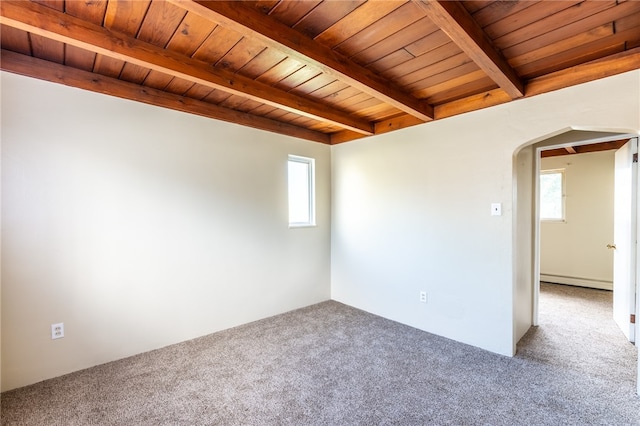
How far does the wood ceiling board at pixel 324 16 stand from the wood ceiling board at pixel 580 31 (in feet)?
3.86

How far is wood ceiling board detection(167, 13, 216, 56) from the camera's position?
1.67 m

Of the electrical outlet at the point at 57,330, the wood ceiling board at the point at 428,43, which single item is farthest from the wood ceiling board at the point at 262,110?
the electrical outlet at the point at 57,330

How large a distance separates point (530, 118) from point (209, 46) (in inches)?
102

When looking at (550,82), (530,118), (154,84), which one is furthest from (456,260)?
(154,84)

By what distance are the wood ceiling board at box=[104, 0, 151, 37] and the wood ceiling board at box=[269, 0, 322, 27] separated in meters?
0.68

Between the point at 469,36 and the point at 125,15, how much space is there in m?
1.96

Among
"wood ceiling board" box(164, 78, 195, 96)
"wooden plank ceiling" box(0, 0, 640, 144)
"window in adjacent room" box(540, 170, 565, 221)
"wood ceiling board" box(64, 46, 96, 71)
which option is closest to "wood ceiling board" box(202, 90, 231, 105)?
"wooden plank ceiling" box(0, 0, 640, 144)

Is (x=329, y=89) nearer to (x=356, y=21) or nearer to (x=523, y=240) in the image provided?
(x=356, y=21)

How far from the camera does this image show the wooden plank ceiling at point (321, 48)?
1.54 metres

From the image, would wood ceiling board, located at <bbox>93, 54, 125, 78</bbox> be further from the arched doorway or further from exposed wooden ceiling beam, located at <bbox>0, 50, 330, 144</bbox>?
the arched doorway

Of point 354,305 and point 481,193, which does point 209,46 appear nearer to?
point 481,193

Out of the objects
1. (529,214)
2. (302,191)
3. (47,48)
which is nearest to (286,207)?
(302,191)

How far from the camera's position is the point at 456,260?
284cm

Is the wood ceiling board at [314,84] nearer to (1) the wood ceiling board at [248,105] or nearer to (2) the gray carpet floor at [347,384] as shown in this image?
(1) the wood ceiling board at [248,105]
